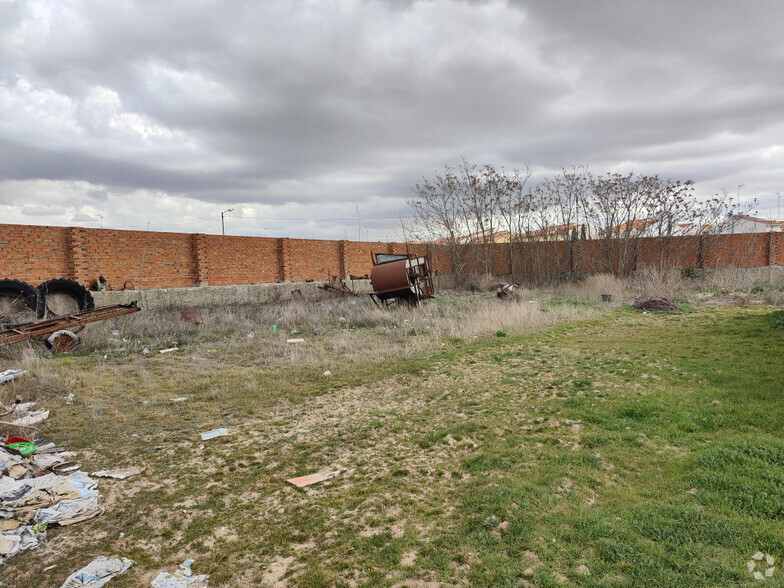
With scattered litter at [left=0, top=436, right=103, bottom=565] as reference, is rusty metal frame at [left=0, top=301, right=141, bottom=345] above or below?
above

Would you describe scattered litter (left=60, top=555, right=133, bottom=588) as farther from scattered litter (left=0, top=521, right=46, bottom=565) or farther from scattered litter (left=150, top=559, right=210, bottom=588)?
scattered litter (left=0, top=521, right=46, bottom=565)

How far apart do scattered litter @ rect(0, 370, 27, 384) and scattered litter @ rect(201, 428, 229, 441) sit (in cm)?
377

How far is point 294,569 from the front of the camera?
2541 mm

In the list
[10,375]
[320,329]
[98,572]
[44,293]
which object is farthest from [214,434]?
[44,293]

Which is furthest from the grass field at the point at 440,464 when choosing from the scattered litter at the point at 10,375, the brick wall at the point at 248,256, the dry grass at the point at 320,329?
the brick wall at the point at 248,256

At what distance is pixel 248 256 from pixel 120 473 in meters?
14.0

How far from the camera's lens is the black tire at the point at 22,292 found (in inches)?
408

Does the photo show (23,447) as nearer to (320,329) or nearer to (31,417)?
(31,417)

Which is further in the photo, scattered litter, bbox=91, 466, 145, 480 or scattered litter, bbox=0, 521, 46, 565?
scattered litter, bbox=91, 466, 145, 480

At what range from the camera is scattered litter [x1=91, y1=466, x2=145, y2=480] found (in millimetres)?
3717

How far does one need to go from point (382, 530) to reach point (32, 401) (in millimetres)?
5333

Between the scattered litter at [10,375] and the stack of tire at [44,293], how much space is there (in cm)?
430

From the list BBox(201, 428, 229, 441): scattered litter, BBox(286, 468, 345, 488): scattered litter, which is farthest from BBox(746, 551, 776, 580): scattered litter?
BBox(201, 428, 229, 441): scattered litter

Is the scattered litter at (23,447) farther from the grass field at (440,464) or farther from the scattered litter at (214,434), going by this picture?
the scattered litter at (214,434)
